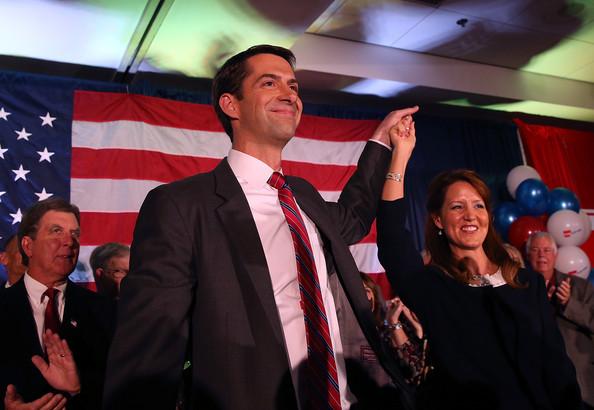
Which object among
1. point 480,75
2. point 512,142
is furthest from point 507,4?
point 512,142

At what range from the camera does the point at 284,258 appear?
1.19 meters

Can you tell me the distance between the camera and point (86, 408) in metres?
1.53

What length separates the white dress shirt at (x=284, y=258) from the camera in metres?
1.13

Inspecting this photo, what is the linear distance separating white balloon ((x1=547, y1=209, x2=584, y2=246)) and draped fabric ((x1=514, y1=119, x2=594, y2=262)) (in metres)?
1.14

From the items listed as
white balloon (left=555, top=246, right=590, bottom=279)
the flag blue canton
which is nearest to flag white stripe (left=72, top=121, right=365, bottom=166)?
the flag blue canton

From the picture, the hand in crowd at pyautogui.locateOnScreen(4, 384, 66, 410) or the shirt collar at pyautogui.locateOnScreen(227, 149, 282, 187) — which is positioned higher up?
the shirt collar at pyautogui.locateOnScreen(227, 149, 282, 187)

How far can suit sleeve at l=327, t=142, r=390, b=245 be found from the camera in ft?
4.84

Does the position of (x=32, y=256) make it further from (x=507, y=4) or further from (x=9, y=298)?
(x=507, y=4)

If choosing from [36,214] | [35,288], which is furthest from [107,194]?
[35,288]

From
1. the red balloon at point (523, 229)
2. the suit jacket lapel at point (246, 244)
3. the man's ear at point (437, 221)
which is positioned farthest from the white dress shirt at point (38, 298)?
the red balloon at point (523, 229)

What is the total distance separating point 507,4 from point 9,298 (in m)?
4.28

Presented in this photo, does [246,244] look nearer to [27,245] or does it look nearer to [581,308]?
[27,245]

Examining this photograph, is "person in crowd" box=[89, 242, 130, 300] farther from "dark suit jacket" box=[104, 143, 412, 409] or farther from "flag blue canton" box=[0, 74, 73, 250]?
"dark suit jacket" box=[104, 143, 412, 409]

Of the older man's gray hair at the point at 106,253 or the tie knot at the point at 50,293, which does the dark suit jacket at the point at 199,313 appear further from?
the older man's gray hair at the point at 106,253
